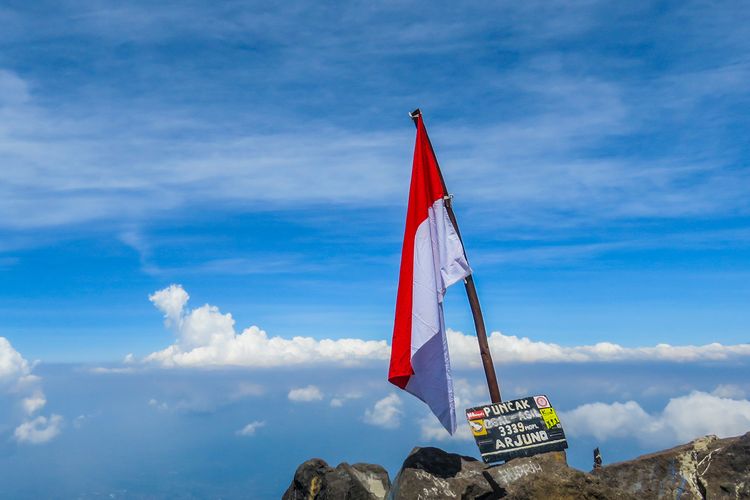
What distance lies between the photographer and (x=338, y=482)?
63.2ft

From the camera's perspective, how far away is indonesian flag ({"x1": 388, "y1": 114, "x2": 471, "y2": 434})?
17938 mm

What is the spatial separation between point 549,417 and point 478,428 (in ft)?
7.09

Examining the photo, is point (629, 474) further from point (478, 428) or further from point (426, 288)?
point (426, 288)

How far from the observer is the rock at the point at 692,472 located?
15.0 m

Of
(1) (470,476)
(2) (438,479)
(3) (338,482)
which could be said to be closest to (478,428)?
(1) (470,476)

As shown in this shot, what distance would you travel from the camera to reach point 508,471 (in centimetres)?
1627

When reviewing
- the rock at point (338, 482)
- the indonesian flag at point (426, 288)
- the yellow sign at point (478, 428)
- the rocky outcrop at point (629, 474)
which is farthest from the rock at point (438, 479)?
the rock at point (338, 482)

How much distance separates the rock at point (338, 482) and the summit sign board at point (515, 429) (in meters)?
4.50

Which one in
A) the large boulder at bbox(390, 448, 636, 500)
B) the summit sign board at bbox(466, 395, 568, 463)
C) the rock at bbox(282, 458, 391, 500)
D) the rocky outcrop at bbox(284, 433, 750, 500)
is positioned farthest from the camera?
the rock at bbox(282, 458, 391, 500)

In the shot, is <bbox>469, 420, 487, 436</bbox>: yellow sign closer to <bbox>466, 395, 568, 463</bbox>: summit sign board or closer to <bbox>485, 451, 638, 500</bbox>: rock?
<bbox>466, 395, 568, 463</bbox>: summit sign board

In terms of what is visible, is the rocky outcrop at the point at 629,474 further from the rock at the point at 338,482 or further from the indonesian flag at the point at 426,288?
the rock at the point at 338,482

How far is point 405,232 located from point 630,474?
8.84 metres

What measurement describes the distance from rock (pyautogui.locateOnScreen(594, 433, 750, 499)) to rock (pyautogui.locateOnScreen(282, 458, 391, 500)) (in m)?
6.85

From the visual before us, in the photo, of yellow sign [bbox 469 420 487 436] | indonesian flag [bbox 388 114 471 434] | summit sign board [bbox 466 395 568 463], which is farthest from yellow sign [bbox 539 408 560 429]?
indonesian flag [bbox 388 114 471 434]
